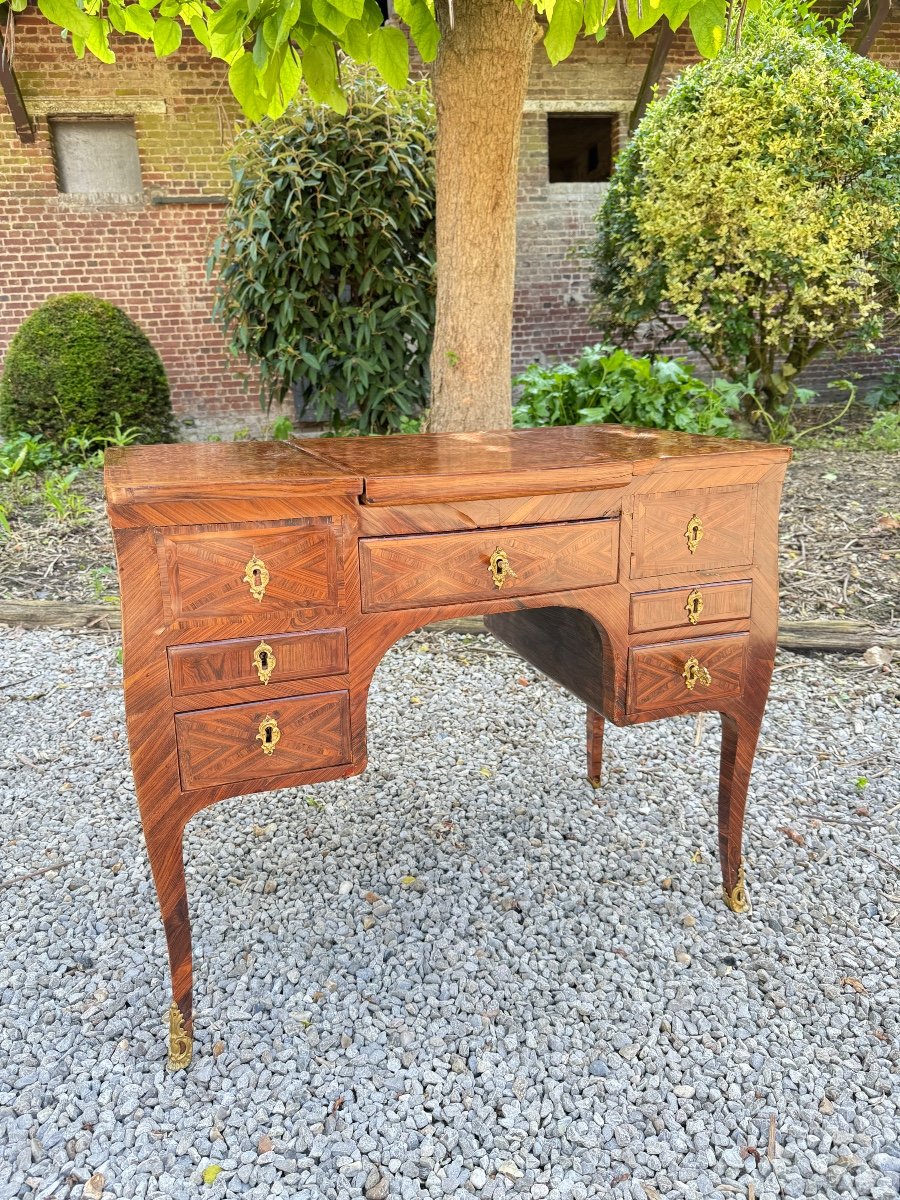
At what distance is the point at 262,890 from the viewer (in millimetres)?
2201

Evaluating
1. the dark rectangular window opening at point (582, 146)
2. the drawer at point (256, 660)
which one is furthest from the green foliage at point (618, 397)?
the dark rectangular window opening at point (582, 146)

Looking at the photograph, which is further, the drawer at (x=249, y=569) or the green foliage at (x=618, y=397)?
the green foliage at (x=618, y=397)

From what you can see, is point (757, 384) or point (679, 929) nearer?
point (679, 929)

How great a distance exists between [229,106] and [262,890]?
811 cm

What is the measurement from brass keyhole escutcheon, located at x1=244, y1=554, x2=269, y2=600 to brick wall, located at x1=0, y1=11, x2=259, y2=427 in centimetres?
676

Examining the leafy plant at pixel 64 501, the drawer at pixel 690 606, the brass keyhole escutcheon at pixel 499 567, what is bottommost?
the leafy plant at pixel 64 501

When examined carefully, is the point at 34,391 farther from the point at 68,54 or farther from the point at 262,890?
the point at 262,890

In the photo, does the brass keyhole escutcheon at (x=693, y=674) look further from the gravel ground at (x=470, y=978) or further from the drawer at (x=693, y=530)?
the gravel ground at (x=470, y=978)

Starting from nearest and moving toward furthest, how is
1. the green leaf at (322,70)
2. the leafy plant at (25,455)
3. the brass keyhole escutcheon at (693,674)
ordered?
1. the brass keyhole escutcheon at (693,674)
2. the green leaf at (322,70)
3. the leafy plant at (25,455)

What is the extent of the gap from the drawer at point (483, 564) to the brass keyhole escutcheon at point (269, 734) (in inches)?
10.6

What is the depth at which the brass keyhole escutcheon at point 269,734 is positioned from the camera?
1.59 m

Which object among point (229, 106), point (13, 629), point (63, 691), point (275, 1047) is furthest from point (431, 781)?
point (229, 106)

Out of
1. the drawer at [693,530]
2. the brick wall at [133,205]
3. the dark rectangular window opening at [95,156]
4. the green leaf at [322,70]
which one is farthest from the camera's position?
the dark rectangular window opening at [95,156]

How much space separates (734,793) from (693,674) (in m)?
0.37
